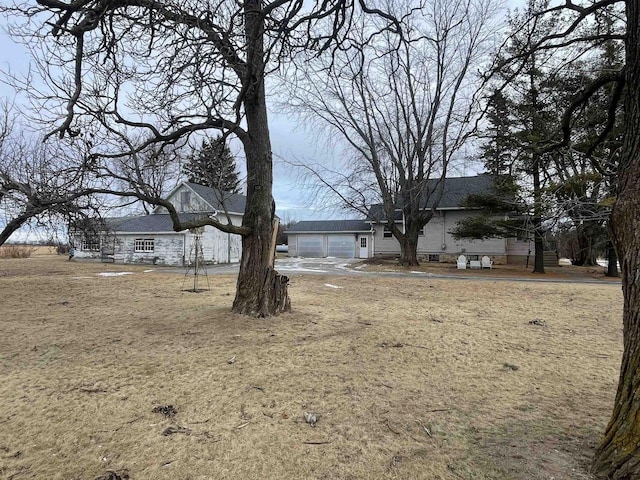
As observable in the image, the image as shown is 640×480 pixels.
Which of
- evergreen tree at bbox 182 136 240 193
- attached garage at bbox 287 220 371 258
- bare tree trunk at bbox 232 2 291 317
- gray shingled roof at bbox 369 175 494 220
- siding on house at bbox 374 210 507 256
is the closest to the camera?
evergreen tree at bbox 182 136 240 193

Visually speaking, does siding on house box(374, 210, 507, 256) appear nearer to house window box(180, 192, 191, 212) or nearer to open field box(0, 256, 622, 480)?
house window box(180, 192, 191, 212)

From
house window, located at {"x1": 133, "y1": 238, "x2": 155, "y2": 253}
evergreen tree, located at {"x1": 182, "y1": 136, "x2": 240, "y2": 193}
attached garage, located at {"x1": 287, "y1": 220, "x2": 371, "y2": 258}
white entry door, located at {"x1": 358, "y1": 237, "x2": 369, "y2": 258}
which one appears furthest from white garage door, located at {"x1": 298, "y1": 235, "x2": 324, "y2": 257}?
evergreen tree, located at {"x1": 182, "y1": 136, "x2": 240, "y2": 193}

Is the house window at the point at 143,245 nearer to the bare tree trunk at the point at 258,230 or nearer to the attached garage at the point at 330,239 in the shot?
the attached garage at the point at 330,239

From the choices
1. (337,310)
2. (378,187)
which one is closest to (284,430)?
(337,310)

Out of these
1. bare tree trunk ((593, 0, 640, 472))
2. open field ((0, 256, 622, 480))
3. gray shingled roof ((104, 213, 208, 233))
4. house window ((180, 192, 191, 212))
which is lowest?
open field ((0, 256, 622, 480))

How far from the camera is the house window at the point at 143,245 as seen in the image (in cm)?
2373

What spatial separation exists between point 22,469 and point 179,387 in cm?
144

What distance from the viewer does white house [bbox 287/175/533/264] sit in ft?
79.9

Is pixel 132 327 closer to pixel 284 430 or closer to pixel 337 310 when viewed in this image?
pixel 337 310

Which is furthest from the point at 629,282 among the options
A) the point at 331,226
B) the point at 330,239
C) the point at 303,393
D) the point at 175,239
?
the point at 331,226

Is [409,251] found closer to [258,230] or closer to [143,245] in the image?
[258,230]

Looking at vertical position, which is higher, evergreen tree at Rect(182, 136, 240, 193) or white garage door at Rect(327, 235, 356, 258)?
evergreen tree at Rect(182, 136, 240, 193)

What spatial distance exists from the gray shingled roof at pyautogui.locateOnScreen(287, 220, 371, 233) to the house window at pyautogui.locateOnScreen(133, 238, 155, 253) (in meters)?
12.2

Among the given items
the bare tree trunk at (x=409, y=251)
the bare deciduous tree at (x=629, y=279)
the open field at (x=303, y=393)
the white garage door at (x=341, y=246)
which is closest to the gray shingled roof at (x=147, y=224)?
the white garage door at (x=341, y=246)
